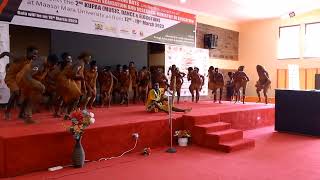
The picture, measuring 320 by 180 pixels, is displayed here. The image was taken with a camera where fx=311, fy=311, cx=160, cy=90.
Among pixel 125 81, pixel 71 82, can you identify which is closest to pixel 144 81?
pixel 125 81

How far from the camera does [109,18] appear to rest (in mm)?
7926

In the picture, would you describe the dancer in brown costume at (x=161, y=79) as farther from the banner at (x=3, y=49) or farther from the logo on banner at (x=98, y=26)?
the banner at (x=3, y=49)

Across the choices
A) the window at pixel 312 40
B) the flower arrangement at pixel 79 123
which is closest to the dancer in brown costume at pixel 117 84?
the flower arrangement at pixel 79 123

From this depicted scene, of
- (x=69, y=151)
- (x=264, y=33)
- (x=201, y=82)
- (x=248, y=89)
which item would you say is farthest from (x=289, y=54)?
(x=69, y=151)

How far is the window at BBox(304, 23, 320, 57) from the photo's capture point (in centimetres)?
1059

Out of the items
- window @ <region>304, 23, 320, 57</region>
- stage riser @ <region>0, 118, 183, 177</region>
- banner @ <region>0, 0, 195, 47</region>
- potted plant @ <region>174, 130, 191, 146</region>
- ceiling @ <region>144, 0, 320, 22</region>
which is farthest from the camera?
window @ <region>304, 23, 320, 57</region>

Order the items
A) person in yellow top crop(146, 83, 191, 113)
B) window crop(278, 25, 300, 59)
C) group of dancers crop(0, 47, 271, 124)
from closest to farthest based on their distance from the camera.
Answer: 1. group of dancers crop(0, 47, 271, 124)
2. person in yellow top crop(146, 83, 191, 113)
3. window crop(278, 25, 300, 59)

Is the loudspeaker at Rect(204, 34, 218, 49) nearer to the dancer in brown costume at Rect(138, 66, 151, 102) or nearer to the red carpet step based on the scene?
the dancer in brown costume at Rect(138, 66, 151, 102)

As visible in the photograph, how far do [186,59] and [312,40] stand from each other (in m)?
4.48

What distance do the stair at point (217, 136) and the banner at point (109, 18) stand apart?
12.0 feet

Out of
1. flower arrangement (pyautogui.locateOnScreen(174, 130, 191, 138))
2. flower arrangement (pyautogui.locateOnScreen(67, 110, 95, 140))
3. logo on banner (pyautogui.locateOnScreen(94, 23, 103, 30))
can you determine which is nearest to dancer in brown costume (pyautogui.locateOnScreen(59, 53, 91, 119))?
flower arrangement (pyautogui.locateOnScreen(67, 110, 95, 140))

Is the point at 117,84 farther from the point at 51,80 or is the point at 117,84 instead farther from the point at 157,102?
the point at 51,80

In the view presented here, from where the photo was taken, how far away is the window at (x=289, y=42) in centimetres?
1109

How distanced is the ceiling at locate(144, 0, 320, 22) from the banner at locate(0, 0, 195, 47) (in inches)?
12.2
